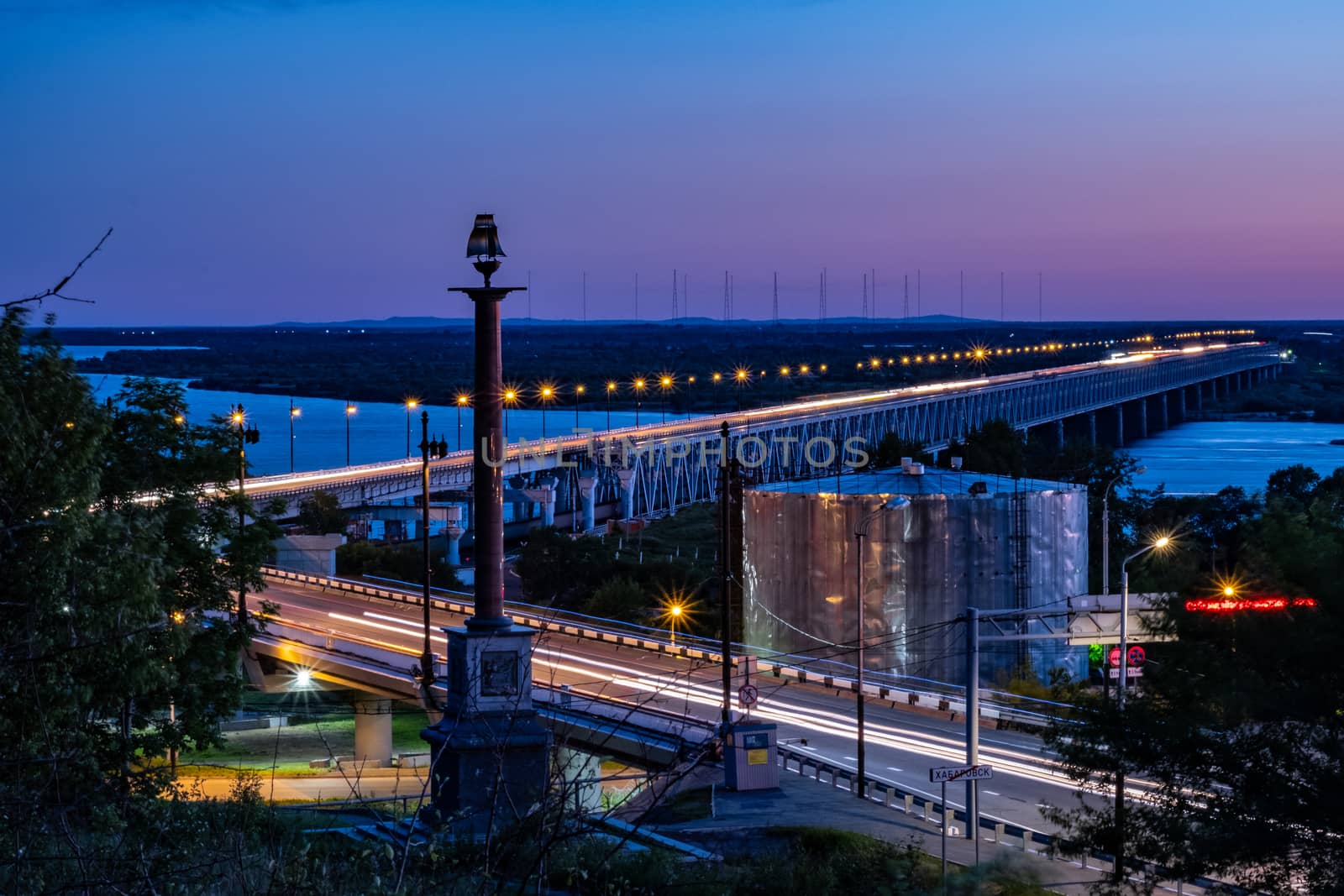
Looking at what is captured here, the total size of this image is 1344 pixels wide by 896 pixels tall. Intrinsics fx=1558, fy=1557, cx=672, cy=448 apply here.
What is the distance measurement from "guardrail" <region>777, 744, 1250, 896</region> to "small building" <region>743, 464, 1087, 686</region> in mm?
9736

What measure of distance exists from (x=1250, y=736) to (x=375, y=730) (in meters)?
25.5

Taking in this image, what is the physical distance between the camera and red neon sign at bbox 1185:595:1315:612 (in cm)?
1557

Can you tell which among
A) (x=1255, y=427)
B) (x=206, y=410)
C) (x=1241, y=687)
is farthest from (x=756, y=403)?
(x=1241, y=687)

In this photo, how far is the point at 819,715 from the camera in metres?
32.7

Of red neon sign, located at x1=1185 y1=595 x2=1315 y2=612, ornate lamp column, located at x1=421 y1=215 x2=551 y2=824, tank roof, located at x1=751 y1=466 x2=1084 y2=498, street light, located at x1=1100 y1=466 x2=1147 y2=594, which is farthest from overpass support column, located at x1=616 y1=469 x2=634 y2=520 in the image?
red neon sign, located at x1=1185 y1=595 x2=1315 y2=612

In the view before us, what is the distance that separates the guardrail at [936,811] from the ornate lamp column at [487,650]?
552 cm

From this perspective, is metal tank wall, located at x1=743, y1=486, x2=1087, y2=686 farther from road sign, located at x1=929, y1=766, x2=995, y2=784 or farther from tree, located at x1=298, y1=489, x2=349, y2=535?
tree, located at x1=298, y1=489, x2=349, y2=535

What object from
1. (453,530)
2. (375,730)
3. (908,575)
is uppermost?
(908,575)

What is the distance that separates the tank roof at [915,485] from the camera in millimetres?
39031

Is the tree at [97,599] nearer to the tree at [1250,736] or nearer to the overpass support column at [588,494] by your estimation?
the tree at [1250,736]

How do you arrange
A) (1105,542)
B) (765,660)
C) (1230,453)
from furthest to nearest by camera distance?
1. (1230,453)
2. (765,660)
3. (1105,542)

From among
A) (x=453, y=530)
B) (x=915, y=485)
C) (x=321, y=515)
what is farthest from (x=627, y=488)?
(x=915, y=485)

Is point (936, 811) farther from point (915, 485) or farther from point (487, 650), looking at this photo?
point (915, 485)

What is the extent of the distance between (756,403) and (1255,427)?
66.0m
